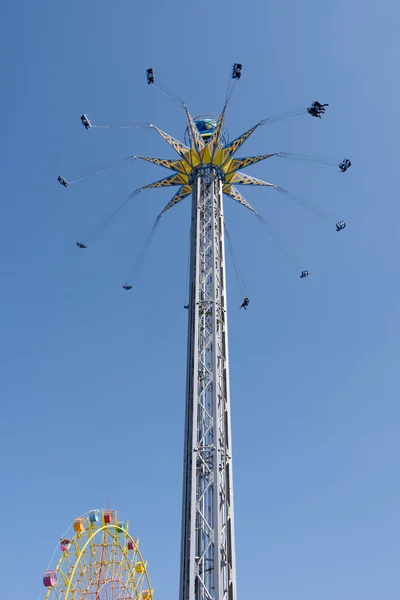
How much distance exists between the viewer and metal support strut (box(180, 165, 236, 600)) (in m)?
19.2

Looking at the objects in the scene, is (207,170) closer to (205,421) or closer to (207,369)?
(207,369)

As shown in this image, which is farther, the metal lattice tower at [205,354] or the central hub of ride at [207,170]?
the central hub of ride at [207,170]

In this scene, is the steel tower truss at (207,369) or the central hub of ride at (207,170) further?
the central hub of ride at (207,170)

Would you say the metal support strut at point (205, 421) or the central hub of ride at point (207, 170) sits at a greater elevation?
the central hub of ride at point (207, 170)

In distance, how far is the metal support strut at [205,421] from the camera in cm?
1920

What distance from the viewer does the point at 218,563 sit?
18.8m

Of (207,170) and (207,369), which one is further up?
(207,170)

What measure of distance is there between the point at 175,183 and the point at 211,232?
461 cm

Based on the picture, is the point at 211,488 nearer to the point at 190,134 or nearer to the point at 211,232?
the point at 211,232

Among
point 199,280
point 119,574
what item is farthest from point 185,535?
point 119,574

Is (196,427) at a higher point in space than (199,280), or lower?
lower

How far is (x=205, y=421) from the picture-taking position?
72.2 ft

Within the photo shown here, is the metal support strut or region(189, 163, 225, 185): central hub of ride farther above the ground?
region(189, 163, 225, 185): central hub of ride

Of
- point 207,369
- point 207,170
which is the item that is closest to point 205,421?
point 207,369
